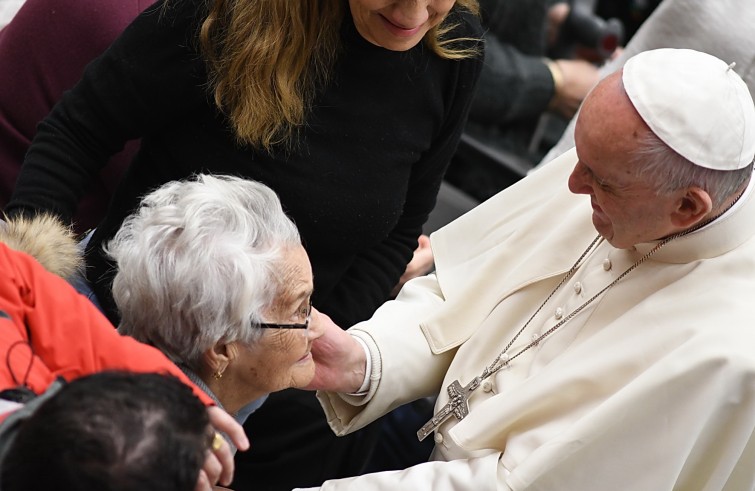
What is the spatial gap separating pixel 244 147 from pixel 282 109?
13 centimetres

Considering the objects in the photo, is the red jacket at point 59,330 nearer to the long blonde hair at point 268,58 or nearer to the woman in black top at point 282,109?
the woman in black top at point 282,109

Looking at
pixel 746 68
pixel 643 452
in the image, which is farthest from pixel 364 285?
pixel 746 68

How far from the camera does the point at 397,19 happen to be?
2.10 meters

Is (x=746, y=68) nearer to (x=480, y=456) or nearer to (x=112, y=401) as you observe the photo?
(x=480, y=456)

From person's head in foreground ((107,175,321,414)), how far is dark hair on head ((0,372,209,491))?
56cm

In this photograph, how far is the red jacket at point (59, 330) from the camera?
1.71 metres

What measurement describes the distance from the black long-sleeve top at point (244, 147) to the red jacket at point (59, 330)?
394 mm

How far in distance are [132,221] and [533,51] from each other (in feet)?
8.34

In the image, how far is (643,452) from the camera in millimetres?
1908

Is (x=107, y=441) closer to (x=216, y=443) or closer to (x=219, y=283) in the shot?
(x=216, y=443)

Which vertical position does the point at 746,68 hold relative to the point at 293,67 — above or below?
below

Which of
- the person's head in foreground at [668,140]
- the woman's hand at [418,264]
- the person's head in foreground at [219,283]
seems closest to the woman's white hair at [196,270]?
the person's head in foreground at [219,283]

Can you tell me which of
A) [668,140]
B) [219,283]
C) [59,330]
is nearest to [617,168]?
[668,140]

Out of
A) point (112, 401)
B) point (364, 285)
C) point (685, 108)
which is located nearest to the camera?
point (112, 401)
